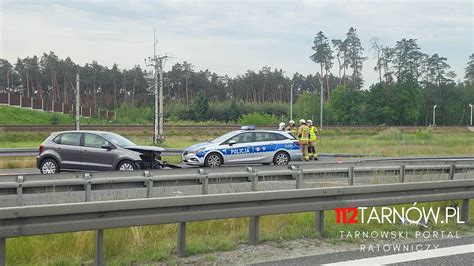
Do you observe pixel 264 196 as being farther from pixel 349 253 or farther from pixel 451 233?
pixel 451 233

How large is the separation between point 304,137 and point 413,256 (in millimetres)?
15955

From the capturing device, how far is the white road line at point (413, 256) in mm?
6016

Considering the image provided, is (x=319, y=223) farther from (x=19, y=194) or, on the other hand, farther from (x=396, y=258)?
(x=19, y=194)

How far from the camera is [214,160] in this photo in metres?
18.5

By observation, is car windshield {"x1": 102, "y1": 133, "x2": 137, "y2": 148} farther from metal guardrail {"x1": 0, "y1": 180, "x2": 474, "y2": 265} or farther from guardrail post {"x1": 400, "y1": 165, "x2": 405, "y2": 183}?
metal guardrail {"x1": 0, "y1": 180, "x2": 474, "y2": 265}

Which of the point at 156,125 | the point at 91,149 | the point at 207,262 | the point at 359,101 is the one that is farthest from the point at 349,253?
the point at 359,101

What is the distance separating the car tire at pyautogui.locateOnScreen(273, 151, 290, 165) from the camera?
19391mm

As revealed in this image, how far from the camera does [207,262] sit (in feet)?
20.0

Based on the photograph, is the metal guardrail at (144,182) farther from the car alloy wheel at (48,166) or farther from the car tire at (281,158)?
the car tire at (281,158)

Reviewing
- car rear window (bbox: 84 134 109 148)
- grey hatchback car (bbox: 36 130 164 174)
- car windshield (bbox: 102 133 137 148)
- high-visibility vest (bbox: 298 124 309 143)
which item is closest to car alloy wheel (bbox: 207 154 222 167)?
grey hatchback car (bbox: 36 130 164 174)

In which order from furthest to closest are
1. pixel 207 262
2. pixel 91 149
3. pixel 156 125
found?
pixel 156 125 < pixel 91 149 < pixel 207 262

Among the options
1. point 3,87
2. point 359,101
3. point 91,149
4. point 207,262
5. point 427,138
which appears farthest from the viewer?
point 3,87

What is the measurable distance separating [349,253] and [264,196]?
1249 millimetres

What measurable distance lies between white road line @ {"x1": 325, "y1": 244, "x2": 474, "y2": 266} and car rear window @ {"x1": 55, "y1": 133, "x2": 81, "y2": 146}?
454 inches
